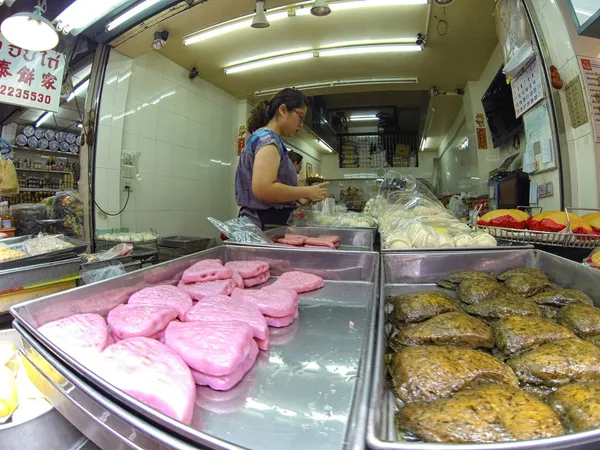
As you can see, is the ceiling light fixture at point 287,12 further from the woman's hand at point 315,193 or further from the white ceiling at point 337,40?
the woman's hand at point 315,193

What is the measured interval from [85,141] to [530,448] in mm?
4349

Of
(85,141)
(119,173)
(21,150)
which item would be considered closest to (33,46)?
(85,141)

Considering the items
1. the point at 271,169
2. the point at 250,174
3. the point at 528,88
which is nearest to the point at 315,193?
the point at 271,169

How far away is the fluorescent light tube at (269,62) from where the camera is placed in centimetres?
419

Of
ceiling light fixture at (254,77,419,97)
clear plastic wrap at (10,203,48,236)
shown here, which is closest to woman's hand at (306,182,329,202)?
clear plastic wrap at (10,203,48,236)

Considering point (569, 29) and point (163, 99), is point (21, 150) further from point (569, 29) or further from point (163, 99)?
point (569, 29)

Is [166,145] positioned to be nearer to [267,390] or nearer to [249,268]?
[249,268]

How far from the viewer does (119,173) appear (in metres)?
3.81

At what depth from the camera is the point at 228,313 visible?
2.27ft

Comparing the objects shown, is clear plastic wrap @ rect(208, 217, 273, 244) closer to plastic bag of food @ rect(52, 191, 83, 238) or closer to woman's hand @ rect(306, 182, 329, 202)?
woman's hand @ rect(306, 182, 329, 202)

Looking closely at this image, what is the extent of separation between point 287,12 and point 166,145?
2.43 metres

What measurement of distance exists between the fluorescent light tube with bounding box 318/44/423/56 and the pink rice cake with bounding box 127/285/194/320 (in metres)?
4.11

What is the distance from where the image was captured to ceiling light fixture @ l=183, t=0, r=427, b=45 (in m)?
3.15

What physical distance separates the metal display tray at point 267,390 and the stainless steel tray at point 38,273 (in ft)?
2.60
